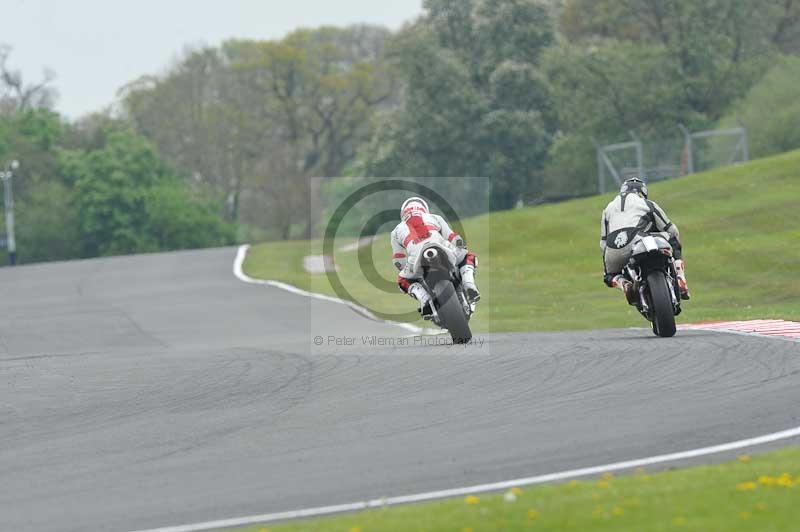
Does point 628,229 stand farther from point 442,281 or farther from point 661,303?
point 442,281

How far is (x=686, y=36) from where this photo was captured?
6309cm

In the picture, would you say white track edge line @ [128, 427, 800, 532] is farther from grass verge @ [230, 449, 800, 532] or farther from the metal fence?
the metal fence

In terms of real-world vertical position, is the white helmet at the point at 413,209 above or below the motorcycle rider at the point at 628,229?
above

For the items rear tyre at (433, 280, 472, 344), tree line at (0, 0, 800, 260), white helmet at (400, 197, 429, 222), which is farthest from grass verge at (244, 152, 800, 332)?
tree line at (0, 0, 800, 260)

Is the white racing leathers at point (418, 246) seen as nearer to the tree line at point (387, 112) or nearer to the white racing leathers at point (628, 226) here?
the white racing leathers at point (628, 226)

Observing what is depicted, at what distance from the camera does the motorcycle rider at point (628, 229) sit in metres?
15.6

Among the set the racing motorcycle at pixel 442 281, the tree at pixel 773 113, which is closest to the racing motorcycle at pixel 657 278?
the racing motorcycle at pixel 442 281

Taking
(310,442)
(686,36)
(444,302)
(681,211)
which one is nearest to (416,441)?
(310,442)

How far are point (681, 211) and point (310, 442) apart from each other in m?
30.3

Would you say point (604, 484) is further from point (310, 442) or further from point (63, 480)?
point (63, 480)

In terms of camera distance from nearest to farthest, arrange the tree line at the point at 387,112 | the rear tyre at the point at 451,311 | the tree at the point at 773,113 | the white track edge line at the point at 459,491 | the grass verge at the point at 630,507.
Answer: the grass verge at the point at 630,507 → the white track edge line at the point at 459,491 → the rear tyre at the point at 451,311 → the tree at the point at 773,113 → the tree line at the point at 387,112

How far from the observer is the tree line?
63.0 m

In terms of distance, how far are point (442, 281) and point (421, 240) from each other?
0.57m

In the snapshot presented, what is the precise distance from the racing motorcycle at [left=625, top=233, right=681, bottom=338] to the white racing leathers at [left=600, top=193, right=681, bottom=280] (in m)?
0.18
